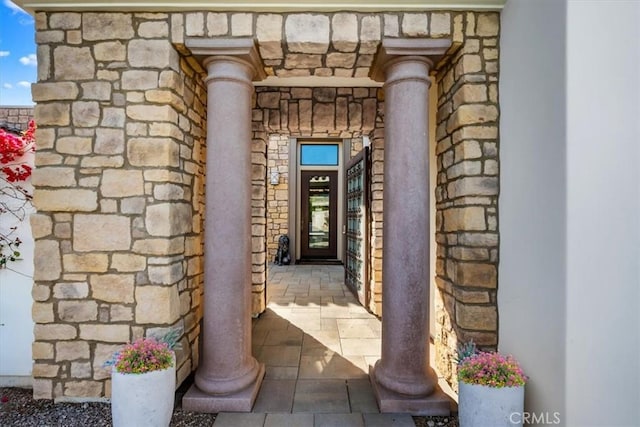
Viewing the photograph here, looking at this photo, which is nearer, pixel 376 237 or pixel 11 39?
pixel 11 39

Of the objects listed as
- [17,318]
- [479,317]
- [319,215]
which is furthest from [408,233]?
[319,215]

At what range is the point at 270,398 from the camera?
2104mm

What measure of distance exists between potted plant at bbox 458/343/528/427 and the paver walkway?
433 mm

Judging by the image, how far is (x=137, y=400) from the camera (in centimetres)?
162

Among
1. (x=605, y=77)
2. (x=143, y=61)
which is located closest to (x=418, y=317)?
(x=605, y=77)

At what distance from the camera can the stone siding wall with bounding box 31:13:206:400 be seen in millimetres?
1999

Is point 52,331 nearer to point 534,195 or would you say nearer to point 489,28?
point 534,195

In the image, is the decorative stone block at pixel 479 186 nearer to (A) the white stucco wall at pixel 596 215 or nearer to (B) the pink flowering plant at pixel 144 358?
(A) the white stucco wall at pixel 596 215

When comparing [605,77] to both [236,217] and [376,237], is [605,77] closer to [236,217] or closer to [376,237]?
[236,217]

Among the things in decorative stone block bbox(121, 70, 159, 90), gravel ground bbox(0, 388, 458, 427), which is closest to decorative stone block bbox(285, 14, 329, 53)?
decorative stone block bbox(121, 70, 159, 90)

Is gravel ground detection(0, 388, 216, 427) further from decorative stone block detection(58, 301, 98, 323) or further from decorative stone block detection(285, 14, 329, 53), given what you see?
decorative stone block detection(285, 14, 329, 53)

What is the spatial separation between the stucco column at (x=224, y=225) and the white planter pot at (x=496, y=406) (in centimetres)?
130

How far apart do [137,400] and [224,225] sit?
1.02m

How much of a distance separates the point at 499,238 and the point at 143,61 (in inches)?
98.6
